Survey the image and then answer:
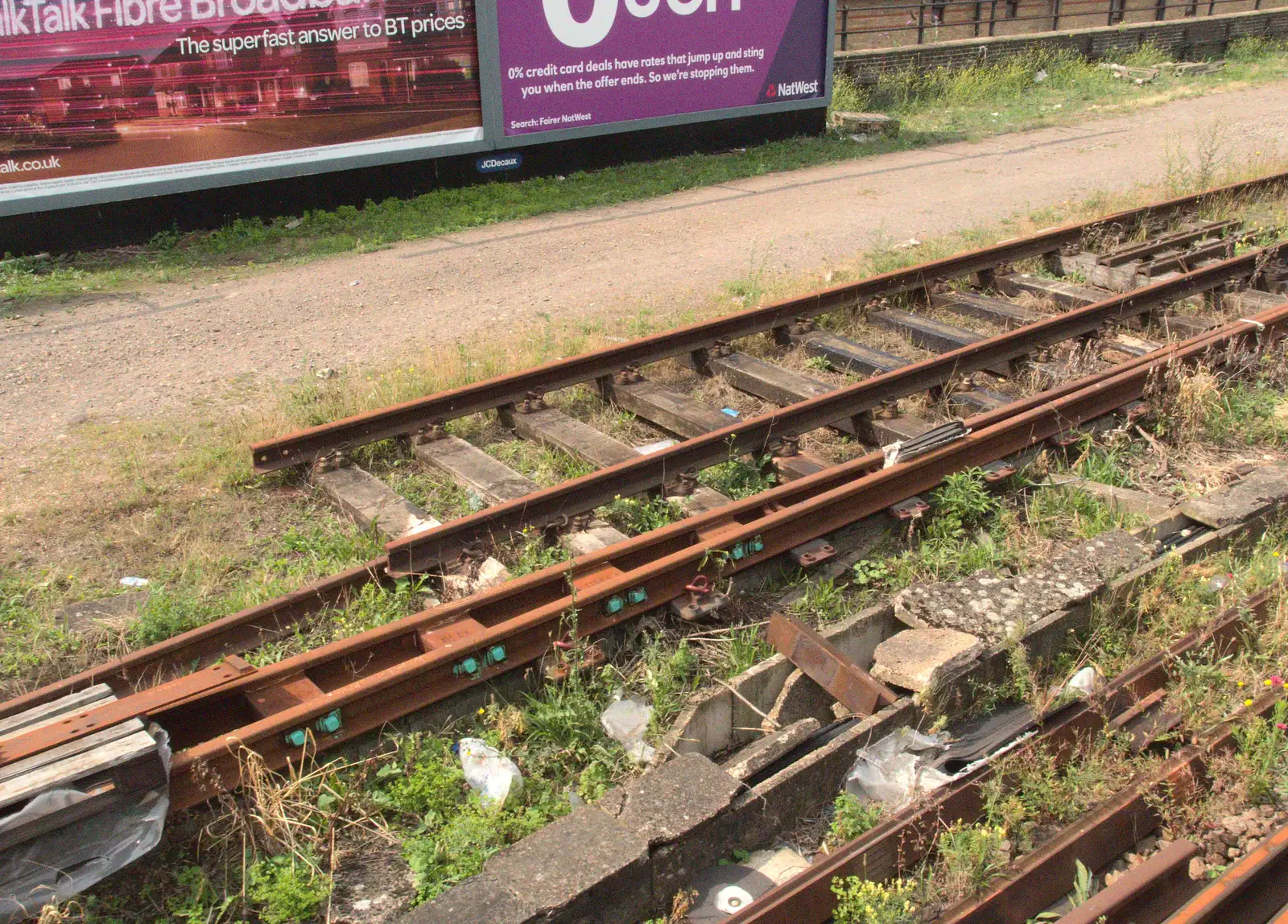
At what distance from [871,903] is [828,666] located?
3.71ft

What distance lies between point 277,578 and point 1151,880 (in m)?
4.00

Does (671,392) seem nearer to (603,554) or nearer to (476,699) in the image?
(603,554)

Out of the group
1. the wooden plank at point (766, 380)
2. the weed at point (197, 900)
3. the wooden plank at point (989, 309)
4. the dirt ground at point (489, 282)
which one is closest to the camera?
the weed at point (197, 900)

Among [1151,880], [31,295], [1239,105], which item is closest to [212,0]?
[31,295]

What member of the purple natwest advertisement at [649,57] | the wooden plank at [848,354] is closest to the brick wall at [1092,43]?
the purple natwest advertisement at [649,57]

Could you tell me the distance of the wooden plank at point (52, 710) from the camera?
3.94m

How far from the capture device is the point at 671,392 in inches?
289

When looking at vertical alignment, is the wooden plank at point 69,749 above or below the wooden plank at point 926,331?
below

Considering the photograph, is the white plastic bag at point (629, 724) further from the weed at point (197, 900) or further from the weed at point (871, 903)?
the weed at point (197, 900)

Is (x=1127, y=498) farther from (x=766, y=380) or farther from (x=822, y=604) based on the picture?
(x=766, y=380)

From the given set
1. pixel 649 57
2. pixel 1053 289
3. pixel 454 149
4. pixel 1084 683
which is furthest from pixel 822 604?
pixel 649 57

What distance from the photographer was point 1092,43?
947 inches

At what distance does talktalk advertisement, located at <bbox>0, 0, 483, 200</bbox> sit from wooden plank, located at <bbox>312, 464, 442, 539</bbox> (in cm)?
705

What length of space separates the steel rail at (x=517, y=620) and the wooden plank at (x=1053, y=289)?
2.93 metres
